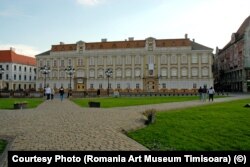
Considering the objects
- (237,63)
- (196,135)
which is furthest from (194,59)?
(196,135)

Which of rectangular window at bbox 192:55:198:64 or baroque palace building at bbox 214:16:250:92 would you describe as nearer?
baroque palace building at bbox 214:16:250:92

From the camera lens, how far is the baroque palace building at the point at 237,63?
6900cm

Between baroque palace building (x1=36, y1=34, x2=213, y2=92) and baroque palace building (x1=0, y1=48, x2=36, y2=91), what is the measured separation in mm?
11980

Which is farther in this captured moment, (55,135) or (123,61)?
(123,61)

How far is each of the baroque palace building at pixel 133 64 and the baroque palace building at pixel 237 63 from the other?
7.41m

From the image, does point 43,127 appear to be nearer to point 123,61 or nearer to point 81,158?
point 81,158

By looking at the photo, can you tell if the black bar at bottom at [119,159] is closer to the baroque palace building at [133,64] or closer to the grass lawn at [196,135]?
the grass lawn at [196,135]

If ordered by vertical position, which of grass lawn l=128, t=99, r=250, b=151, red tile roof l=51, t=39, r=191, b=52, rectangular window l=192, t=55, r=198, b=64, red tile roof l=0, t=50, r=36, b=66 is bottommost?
grass lawn l=128, t=99, r=250, b=151

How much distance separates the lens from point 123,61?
77.4 meters

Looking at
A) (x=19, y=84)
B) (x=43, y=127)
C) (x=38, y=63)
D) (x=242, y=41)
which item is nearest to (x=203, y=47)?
(x=242, y=41)

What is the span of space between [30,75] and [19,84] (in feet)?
21.6

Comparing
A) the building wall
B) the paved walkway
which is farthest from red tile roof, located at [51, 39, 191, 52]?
the paved walkway

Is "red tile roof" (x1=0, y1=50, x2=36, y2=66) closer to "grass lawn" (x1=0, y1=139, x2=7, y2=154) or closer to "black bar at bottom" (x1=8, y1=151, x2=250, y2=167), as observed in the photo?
"grass lawn" (x1=0, y1=139, x2=7, y2=154)

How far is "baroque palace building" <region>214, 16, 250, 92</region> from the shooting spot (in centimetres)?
6900
